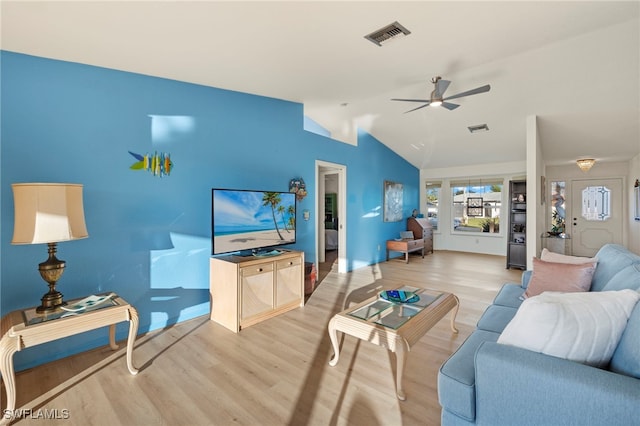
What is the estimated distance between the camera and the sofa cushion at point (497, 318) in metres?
2.03

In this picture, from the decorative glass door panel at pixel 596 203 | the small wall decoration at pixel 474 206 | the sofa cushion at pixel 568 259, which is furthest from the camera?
the small wall decoration at pixel 474 206

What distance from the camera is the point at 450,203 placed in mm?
8156

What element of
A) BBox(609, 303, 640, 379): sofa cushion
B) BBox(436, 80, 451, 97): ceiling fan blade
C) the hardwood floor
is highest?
BBox(436, 80, 451, 97): ceiling fan blade

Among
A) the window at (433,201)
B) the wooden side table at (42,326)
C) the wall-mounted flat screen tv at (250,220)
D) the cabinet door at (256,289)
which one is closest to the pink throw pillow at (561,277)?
the cabinet door at (256,289)

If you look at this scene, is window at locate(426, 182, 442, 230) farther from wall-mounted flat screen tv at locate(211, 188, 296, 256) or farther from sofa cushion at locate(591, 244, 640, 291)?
sofa cushion at locate(591, 244, 640, 291)

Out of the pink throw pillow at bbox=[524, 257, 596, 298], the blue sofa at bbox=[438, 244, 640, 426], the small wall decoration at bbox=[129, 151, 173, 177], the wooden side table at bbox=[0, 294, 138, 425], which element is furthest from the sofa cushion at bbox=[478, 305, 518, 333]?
the small wall decoration at bbox=[129, 151, 173, 177]

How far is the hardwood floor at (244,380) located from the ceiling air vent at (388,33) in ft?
9.10

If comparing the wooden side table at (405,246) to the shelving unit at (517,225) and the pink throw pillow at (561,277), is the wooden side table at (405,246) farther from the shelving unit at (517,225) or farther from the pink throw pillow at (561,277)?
the pink throw pillow at (561,277)

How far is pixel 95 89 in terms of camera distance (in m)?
2.53

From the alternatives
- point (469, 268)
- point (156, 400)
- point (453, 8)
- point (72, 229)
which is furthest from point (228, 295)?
point (469, 268)

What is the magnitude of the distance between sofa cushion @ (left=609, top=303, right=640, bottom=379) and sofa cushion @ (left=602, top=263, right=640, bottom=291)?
16.5 inches

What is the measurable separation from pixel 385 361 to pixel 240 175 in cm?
263

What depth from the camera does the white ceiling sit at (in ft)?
6.80

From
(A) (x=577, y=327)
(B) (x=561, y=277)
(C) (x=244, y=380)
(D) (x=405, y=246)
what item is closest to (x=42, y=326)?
(C) (x=244, y=380)
